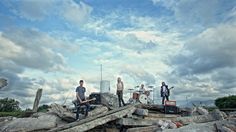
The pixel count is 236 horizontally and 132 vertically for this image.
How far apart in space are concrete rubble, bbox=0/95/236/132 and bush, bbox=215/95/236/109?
77.8 ft

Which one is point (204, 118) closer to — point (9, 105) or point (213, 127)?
point (213, 127)

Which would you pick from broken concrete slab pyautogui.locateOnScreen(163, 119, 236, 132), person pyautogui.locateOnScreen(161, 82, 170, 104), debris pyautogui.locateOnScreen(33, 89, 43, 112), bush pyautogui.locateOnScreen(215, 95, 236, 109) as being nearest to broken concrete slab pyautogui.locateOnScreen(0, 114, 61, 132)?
debris pyautogui.locateOnScreen(33, 89, 43, 112)

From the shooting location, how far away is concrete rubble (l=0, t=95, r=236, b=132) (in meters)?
11.5

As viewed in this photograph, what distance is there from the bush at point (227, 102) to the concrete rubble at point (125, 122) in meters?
23.7

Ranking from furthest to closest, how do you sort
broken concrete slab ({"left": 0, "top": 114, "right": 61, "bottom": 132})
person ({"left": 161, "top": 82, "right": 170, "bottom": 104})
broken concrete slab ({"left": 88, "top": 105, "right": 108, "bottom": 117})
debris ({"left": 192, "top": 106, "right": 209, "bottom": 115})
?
person ({"left": 161, "top": 82, "right": 170, "bottom": 104}) → debris ({"left": 192, "top": 106, "right": 209, "bottom": 115}) → broken concrete slab ({"left": 88, "top": 105, "right": 108, "bottom": 117}) → broken concrete slab ({"left": 0, "top": 114, "right": 61, "bottom": 132})

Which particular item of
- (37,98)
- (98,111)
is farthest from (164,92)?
(37,98)

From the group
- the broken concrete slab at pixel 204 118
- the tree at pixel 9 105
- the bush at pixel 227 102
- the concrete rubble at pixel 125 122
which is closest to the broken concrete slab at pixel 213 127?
the concrete rubble at pixel 125 122

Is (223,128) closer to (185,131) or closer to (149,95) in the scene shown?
(185,131)

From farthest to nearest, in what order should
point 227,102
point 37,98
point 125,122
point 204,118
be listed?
point 227,102, point 37,98, point 204,118, point 125,122

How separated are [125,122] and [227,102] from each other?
29346 mm

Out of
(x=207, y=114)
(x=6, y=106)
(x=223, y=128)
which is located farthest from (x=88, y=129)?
(x=6, y=106)

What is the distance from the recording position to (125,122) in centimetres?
1327

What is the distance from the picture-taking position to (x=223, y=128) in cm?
1055

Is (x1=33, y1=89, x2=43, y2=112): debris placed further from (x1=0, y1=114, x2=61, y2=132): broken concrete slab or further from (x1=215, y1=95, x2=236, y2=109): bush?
(x1=215, y1=95, x2=236, y2=109): bush
